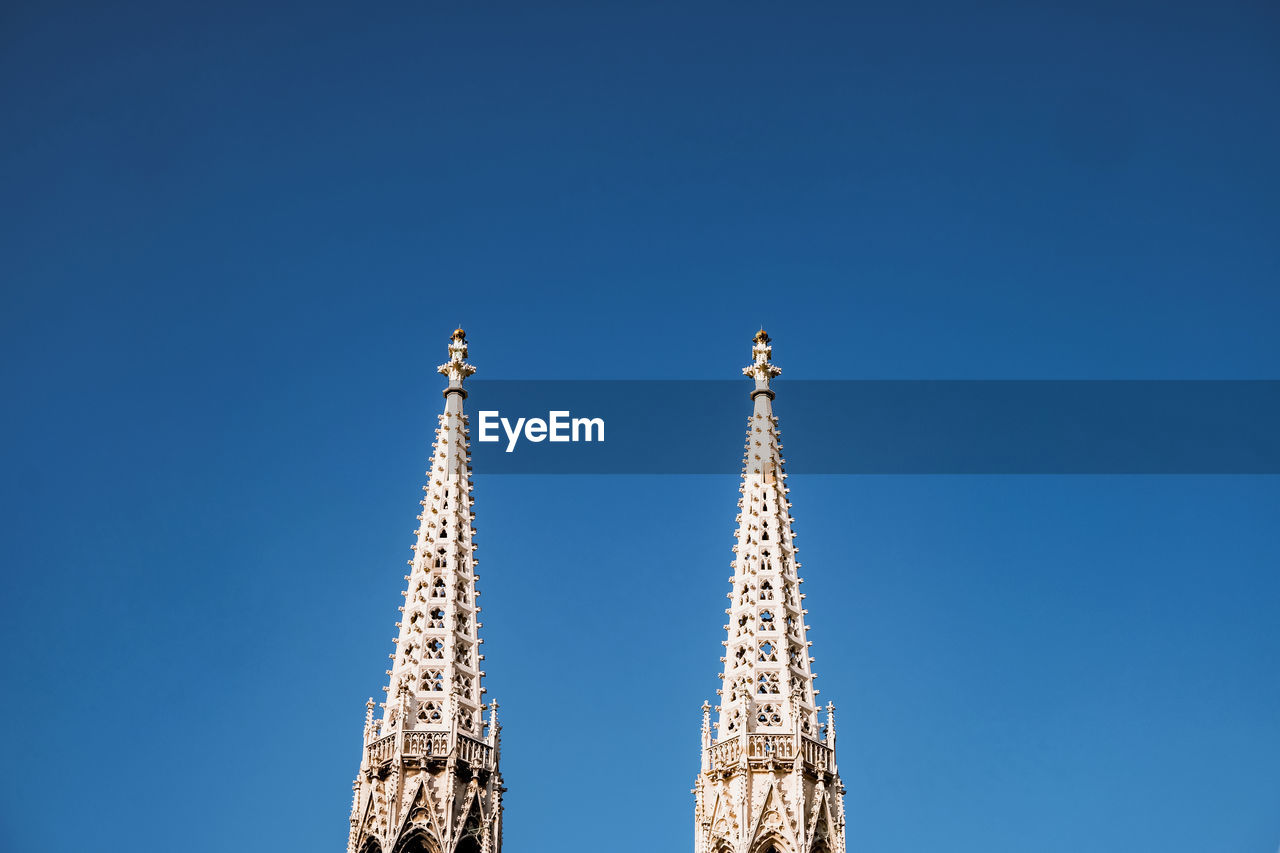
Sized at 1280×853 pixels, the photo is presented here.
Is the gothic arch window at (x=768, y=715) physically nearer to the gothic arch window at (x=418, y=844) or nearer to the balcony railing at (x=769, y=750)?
the balcony railing at (x=769, y=750)

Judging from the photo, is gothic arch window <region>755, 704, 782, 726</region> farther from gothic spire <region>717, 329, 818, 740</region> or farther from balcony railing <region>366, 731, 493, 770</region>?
balcony railing <region>366, 731, 493, 770</region>

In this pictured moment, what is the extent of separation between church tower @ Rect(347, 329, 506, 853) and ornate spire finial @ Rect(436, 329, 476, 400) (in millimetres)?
3218

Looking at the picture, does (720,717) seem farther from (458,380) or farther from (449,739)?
(458,380)

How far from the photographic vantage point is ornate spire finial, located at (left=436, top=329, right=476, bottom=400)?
233 feet

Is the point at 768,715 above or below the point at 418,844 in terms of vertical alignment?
above

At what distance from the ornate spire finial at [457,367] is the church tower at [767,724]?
31.6ft

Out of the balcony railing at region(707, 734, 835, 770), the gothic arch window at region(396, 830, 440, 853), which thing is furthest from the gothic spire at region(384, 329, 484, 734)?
the balcony railing at region(707, 734, 835, 770)

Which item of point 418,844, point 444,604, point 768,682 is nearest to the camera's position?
point 418,844

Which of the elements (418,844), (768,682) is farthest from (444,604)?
(768,682)

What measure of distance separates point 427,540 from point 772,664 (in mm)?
11146

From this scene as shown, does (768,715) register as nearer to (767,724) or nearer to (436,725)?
(767,724)

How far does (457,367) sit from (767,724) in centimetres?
1616

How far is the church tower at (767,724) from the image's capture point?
6109 cm

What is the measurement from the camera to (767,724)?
6281 centimetres
